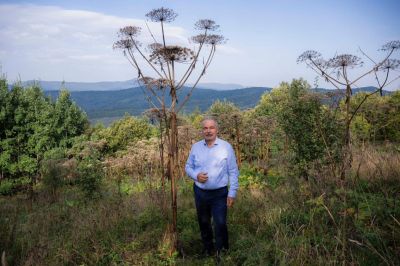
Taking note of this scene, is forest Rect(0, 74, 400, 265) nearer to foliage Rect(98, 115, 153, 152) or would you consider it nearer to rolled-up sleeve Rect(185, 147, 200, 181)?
rolled-up sleeve Rect(185, 147, 200, 181)

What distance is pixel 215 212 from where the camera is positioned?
15.1 ft

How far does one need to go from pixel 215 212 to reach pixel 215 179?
0.45 m

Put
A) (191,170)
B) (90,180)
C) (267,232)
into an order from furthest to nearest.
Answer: (90,180) < (267,232) < (191,170)

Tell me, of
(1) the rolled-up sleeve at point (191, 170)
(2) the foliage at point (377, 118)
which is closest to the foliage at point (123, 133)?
(2) the foliage at point (377, 118)

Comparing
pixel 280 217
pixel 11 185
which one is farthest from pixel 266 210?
pixel 11 185

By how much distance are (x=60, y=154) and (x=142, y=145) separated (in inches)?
538

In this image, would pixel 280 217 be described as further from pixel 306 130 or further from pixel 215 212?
pixel 306 130

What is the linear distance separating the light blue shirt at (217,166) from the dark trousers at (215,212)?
0.34 ft

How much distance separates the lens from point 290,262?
3.33 m

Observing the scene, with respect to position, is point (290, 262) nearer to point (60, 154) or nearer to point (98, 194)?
point (98, 194)

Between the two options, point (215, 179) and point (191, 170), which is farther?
point (191, 170)

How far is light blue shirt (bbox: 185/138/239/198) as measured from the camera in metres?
4.60

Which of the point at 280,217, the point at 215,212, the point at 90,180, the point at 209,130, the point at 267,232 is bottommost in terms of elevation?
→ the point at 90,180

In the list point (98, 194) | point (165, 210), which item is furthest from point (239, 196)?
point (98, 194)
